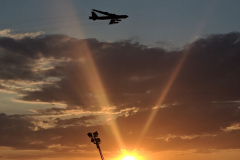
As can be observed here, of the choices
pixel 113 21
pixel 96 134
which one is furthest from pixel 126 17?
pixel 96 134

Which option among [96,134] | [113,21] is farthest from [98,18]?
[96,134]

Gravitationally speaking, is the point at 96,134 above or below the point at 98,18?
below

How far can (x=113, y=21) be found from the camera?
74188 mm

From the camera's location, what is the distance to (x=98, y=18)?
79438 millimetres

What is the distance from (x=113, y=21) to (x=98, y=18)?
6855 mm

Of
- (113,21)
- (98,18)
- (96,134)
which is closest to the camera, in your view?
(96,134)

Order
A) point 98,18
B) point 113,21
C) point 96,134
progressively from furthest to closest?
point 98,18 < point 113,21 < point 96,134

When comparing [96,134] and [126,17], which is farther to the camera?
[126,17]

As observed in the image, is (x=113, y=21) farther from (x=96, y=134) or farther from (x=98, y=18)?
(x=96, y=134)

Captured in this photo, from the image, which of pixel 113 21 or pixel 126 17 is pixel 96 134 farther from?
pixel 126 17

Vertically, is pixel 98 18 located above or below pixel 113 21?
above

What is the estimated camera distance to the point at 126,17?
7850cm

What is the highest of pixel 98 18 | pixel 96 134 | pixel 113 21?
pixel 98 18

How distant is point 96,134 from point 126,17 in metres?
40.8
